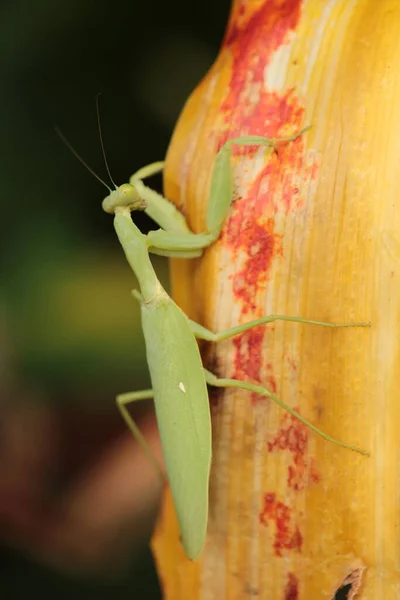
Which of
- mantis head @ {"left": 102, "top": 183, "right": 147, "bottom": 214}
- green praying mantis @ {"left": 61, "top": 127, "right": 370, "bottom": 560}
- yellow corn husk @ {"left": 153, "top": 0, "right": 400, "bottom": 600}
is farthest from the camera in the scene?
mantis head @ {"left": 102, "top": 183, "right": 147, "bottom": 214}

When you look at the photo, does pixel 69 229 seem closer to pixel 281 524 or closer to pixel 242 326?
pixel 242 326

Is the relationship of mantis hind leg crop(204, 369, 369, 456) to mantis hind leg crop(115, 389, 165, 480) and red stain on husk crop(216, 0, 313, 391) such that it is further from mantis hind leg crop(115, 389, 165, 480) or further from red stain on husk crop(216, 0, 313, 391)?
mantis hind leg crop(115, 389, 165, 480)

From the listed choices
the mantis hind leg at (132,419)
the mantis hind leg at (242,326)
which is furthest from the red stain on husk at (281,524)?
the mantis hind leg at (132,419)

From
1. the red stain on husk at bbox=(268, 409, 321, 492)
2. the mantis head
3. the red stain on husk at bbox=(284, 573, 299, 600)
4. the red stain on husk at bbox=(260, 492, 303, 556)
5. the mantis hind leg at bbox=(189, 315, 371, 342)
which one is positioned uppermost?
the mantis head

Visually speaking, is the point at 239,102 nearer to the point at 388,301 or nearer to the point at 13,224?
the point at 388,301

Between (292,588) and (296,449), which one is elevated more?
(296,449)

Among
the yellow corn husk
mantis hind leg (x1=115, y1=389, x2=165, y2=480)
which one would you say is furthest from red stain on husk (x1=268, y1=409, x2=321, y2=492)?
mantis hind leg (x1=115, y1=389, x2=165, y2=480)

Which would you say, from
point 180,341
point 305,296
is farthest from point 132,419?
point 305,296
